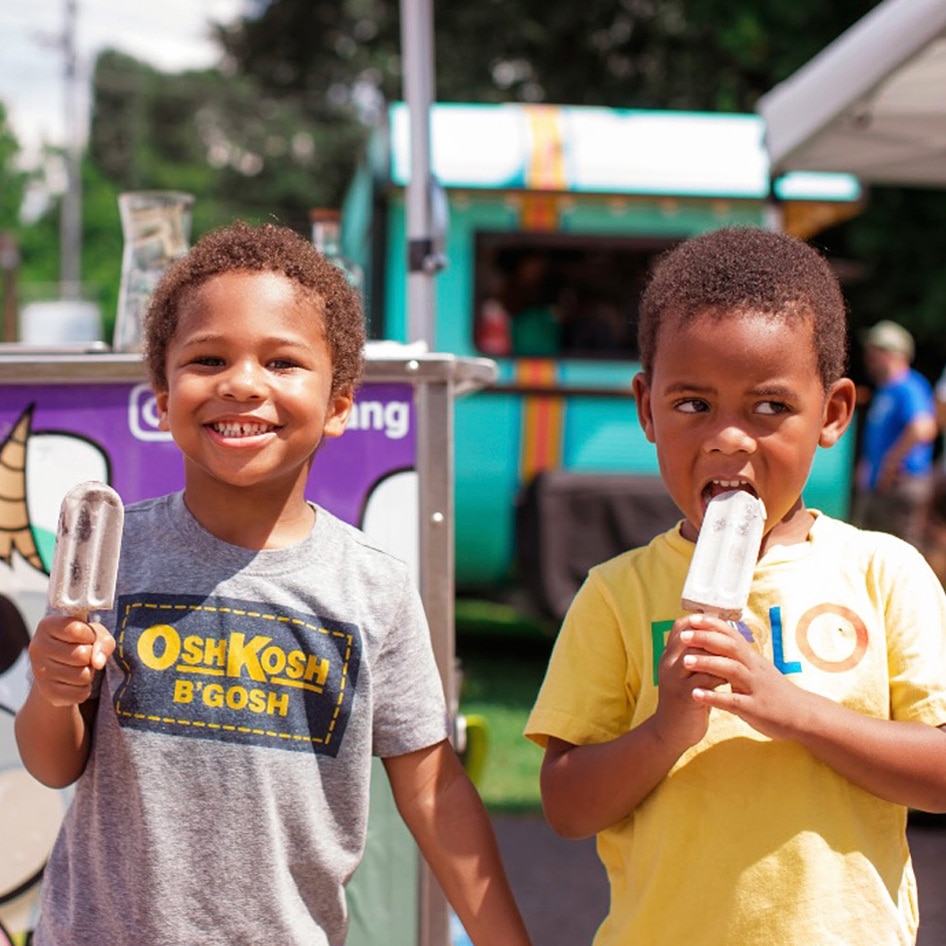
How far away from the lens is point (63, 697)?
5.50ft

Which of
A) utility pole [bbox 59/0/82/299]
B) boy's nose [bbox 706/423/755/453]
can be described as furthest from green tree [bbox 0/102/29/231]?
boy's nose [bbox 706/423/755/453]

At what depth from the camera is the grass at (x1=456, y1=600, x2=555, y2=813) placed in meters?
5.59

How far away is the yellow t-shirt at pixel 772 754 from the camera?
69.4 inches

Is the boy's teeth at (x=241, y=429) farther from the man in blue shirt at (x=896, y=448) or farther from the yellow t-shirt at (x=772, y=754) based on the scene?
the man in blue shirt at (x=896, y=448)

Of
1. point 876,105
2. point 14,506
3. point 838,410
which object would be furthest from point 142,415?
point 876,105

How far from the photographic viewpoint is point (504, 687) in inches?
295

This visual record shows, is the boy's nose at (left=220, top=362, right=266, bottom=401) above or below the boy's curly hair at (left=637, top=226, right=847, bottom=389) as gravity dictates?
below

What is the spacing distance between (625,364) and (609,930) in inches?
251

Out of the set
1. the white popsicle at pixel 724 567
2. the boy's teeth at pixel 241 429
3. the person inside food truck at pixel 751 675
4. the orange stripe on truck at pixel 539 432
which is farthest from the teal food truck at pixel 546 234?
the white popsicle at pixel 724 567

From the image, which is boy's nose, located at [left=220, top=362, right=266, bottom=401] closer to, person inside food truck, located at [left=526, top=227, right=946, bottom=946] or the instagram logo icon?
person inside food truck, located at [left=526, top=227, right=946, bottom=946]

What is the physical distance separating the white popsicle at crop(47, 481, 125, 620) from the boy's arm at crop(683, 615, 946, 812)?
0.77 m

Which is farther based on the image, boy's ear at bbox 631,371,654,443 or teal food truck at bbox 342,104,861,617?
teal food truck at bbox 342,104,861,617

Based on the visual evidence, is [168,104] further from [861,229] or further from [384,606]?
[384,606]

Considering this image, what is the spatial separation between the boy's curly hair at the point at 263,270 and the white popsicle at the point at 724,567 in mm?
642
